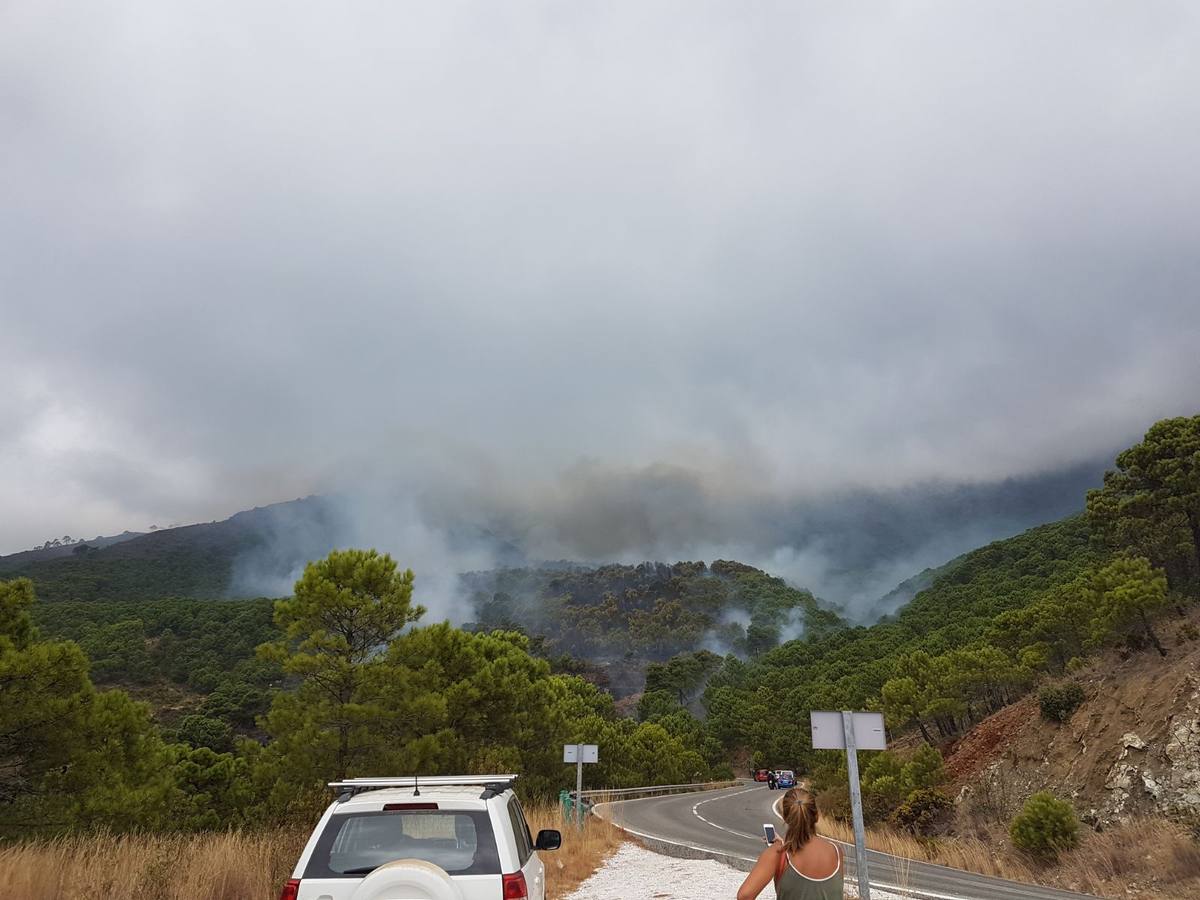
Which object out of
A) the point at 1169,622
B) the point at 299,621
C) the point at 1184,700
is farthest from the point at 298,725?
the point at 1169,622

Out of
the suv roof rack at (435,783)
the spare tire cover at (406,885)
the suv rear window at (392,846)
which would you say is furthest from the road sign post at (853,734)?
the spare tire cover at (406,885)

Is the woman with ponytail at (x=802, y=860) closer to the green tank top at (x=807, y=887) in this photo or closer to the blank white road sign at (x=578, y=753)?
the green tank top at (x=807, y=887)

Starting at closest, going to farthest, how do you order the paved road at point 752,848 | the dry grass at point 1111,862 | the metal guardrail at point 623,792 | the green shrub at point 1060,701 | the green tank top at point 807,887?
the green tank top at point 807,887
the paved road at point 752,848
the dry grass at point 1111,862
the metal guardrail at point 623,792
the green shrub at point 1060,701

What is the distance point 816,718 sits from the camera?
837 cm

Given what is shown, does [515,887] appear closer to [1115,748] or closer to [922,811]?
[922,811]

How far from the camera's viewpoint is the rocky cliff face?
86.4 feet

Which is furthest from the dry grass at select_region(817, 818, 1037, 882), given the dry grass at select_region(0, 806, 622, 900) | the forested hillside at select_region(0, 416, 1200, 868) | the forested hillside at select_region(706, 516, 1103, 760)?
the forested hillside at select_region(706, 516, 1103, 760)

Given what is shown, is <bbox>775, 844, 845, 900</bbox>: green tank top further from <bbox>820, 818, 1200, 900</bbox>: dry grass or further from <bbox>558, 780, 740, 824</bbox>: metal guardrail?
<bbox>558, 780, 740, 824</bbox>: metal guardrail

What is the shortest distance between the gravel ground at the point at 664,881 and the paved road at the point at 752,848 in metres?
0.91

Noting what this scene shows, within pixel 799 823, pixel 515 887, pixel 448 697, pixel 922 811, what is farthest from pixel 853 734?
pixel 922 811

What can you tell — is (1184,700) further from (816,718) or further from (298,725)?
(298,725)

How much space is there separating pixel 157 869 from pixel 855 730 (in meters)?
7.72

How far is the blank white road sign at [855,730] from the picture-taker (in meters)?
8.14

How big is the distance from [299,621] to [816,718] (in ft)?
55.5
